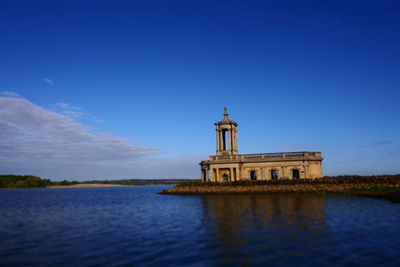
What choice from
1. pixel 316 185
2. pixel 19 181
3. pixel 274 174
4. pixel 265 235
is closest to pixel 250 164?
pixel 274 174

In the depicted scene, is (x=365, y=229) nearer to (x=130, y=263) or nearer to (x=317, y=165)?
(x=130, y=263)

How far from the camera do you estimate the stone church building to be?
4612cm

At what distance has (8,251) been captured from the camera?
15.5m

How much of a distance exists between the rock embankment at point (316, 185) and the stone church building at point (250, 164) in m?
3.12

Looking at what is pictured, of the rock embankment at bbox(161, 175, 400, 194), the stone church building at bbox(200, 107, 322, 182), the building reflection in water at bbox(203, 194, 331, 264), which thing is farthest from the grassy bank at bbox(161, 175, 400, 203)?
the building reflection in water at bbox(203, 194, 331, 264)

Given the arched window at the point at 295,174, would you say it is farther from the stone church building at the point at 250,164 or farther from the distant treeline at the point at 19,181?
the distant treeline at the point at 19,181

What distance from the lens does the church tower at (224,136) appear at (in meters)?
53.8

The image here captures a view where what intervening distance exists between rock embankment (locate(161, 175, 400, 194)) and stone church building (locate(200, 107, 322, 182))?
3115mm

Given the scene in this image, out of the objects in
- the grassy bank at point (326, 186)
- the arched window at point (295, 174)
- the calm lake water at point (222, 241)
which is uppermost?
the arched window at point (295, 174)

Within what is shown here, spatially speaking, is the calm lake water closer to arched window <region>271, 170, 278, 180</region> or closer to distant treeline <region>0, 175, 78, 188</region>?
arched window <region>271, 170, 278, 180</region>

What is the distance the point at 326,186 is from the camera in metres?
40.8

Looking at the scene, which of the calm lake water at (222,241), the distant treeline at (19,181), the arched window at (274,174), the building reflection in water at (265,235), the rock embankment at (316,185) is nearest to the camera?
the calm lake water at (222,241)

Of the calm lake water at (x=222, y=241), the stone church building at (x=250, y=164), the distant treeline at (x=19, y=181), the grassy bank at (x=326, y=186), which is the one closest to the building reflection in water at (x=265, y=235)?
the calm lake water at (x=222, y=241)

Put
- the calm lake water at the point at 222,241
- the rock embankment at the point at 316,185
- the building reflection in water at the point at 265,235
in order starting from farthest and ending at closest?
the rock embankment at the point at 316,185 → the building reflection in water at the point at 265,235 → the calm lake water at the point at 222,241
